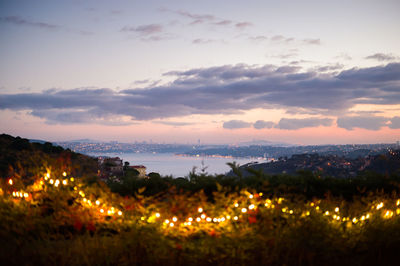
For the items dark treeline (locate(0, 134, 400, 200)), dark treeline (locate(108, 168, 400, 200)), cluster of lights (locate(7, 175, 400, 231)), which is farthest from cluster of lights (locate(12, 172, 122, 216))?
dark treeline (locate(108, 168, 400, 200))

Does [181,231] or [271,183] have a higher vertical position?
[271,183]

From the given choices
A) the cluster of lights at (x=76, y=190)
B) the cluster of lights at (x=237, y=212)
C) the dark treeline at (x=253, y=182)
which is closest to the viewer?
the cluster of lights at (x=237, y=212)

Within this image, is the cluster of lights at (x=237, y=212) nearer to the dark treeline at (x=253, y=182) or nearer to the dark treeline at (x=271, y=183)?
the dark treeline at (x=253, y=182)

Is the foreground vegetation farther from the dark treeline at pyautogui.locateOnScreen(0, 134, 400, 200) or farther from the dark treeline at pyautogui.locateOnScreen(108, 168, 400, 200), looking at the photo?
the dark treeline at pyautogui.locateOnScreen(108, 168, 400, 200)

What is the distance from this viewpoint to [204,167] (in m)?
6.70

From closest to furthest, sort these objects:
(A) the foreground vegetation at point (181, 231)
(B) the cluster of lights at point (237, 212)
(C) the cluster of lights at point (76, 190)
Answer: (A) the foreground vegetation at point (181, 231), (B) the cluster of lights at point (237, 212), (C) the cluster of lights at point (76, 190)

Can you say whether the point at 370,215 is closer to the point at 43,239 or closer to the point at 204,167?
the point at 204,167

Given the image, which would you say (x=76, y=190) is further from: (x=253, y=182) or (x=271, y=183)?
(x=271, y=183)

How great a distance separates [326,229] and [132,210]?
2.67 m

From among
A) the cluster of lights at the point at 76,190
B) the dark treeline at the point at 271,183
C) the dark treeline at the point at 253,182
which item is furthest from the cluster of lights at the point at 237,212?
the dark treeline at the point at 271,183

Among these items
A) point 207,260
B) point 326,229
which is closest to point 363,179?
point 326,229

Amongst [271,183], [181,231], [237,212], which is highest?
[271,183]

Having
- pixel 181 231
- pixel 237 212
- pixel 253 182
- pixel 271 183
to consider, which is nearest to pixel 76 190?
pixel 181 231

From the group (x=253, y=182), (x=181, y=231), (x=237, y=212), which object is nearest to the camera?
(x=181, y=231)
